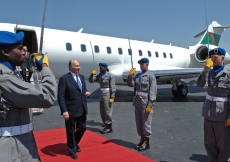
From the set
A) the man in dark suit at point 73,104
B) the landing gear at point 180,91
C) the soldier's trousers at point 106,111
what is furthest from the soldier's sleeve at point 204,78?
the landing gear at point 180,91

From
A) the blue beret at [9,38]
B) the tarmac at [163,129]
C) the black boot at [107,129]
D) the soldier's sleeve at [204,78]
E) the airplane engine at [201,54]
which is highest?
the airplane engine at [201,54]

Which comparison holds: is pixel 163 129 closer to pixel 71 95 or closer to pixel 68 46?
pixel 71 95

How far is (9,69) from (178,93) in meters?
11.5

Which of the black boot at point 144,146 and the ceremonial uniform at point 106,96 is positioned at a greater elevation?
the ceremonial uniform at point 106,96

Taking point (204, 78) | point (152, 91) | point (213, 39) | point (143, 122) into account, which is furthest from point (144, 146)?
point (213, 39)

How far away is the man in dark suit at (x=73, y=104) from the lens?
180 inches

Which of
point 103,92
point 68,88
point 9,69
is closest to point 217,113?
point 68,88

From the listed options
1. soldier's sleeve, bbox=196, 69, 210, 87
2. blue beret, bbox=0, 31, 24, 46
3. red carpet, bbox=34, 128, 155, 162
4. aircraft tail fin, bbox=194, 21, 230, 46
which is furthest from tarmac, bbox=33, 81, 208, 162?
aircraft tail fin, bbox=194, 21, 230, 46

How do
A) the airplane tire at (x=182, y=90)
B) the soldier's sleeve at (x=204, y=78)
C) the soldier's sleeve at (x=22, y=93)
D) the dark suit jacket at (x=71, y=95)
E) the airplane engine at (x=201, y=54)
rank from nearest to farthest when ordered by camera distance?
the soldier's sleeve at (x=22, y=93) < the soldier's sleeve at (x=204, y=78) < the dark suit jacket at (x=71, y=95) < the airplane tire at (x=182, y=90) < the airplane engine at (x=201, y=54)

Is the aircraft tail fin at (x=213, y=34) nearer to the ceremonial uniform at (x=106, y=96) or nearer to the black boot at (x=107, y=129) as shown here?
the ceremonial uniform at (x=106, y=96)

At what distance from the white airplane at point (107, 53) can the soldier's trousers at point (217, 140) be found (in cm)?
695

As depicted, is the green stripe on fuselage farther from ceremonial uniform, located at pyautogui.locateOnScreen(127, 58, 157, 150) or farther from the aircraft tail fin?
ceremonial uniform, located at pyautogui.locateOnScreen(127, 58, 157, 150)

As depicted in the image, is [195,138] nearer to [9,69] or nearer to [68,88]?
[68,88]

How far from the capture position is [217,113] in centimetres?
361
